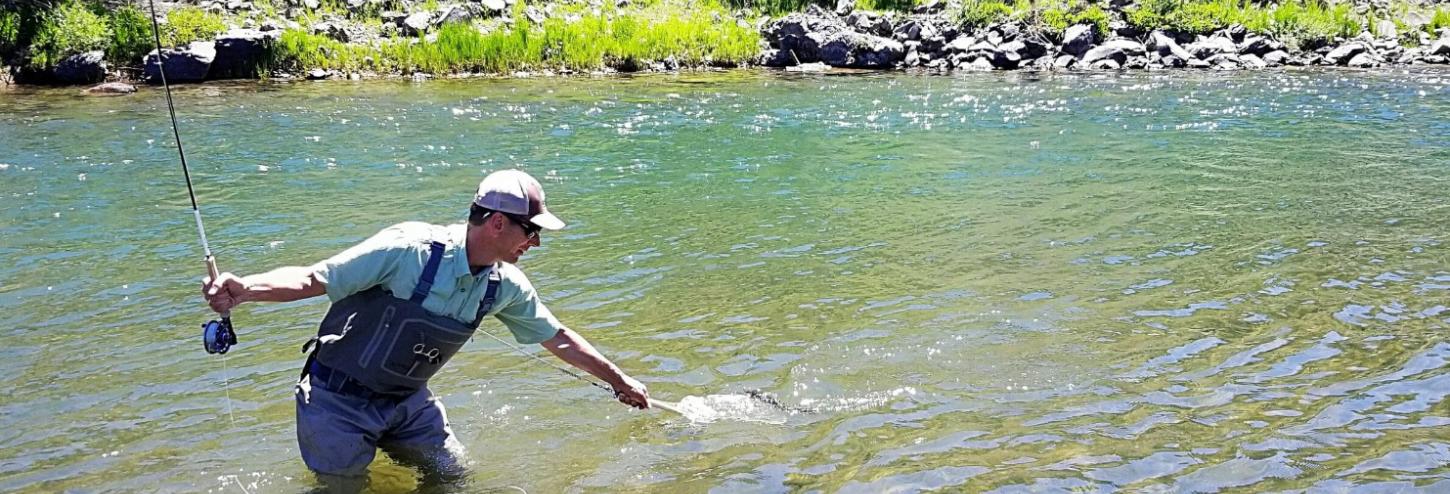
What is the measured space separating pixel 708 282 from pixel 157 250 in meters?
5.41

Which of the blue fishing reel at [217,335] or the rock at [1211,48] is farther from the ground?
the rock at [1211,48]

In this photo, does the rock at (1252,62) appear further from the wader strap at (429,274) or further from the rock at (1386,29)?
the wader strap at (429,274)

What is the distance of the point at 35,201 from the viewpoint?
12656 millimetres

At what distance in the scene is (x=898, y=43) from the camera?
3234 cm

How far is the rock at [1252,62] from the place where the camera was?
29844 millimetres

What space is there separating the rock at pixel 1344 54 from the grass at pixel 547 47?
1619 cm

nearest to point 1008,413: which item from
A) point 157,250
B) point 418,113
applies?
point 157,250

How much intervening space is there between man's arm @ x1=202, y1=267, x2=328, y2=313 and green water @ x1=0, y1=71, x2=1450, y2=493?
152 centimetres

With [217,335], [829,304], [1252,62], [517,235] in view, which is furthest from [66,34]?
[1252,62]

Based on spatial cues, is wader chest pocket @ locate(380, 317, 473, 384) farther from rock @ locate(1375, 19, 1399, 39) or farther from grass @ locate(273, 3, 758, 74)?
rock @ locate(1375, 19, 1399, 39)

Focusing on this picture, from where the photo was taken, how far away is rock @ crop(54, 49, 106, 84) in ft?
87.0

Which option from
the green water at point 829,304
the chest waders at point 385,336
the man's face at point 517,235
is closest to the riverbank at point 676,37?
the green water at point 829,304

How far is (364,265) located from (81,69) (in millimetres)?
26913

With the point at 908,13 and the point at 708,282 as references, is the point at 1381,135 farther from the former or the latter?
the point at 908,13
